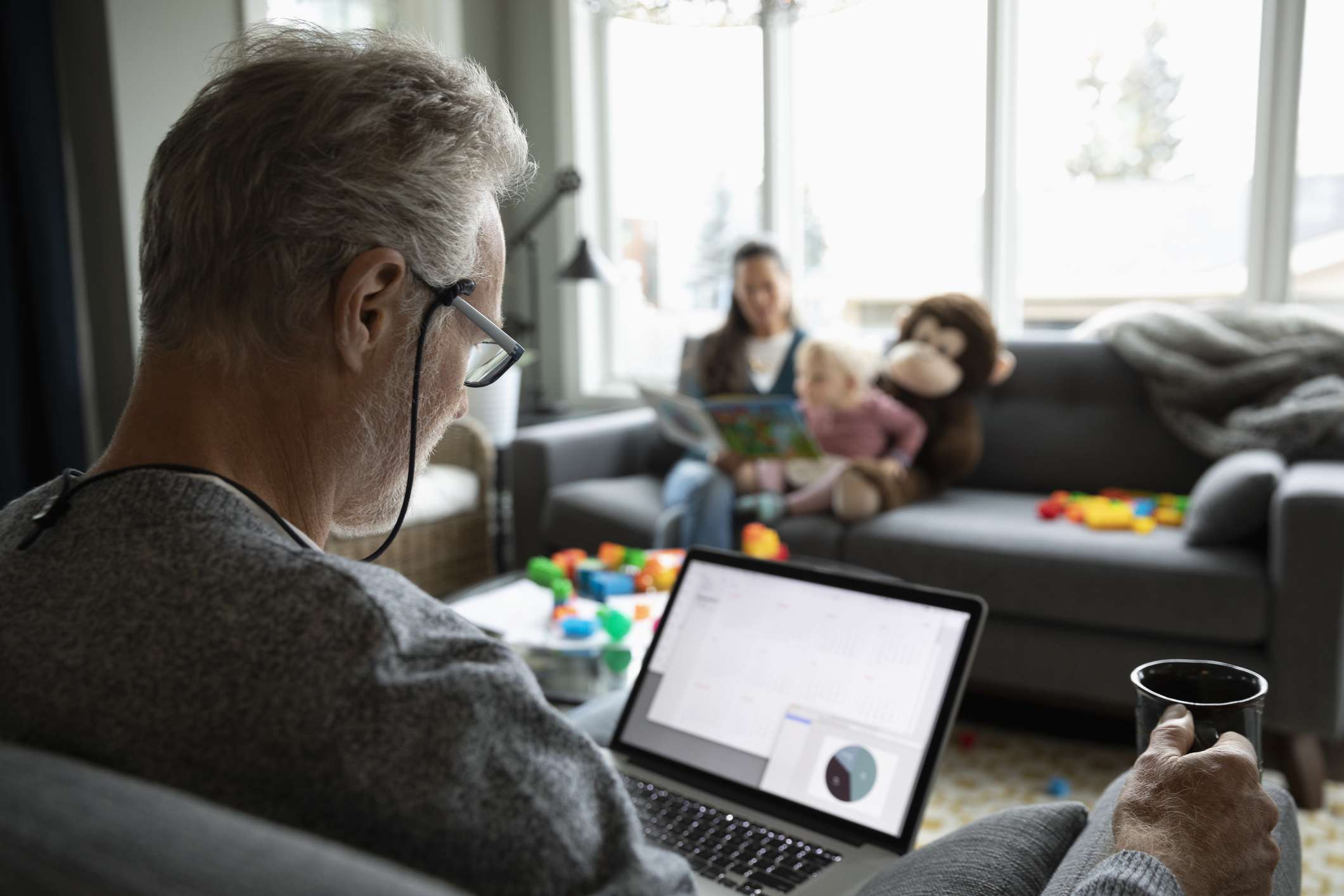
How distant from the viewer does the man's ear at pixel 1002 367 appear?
3041mm

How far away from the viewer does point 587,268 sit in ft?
12.3

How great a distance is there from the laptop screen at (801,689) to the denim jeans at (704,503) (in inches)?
65.9

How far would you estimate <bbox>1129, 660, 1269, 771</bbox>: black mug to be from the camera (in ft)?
2.43

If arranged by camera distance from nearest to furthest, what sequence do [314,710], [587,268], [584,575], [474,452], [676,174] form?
[314,710] < [584,575] < [474,452] < [587,268] < [676,174]

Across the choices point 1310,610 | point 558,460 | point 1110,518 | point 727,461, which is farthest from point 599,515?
point 1310,610

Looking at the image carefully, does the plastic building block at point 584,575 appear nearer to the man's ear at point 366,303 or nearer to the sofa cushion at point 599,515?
the sofa cushion at point 599,515

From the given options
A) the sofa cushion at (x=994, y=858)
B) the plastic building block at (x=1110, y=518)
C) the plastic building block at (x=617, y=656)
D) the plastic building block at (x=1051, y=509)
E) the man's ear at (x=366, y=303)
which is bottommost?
the plastic building block at (x=1051, y=509)

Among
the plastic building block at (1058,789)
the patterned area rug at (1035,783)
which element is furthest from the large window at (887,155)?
the plastic building block at (1058,789)

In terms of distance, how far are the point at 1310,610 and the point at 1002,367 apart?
3.67 ft

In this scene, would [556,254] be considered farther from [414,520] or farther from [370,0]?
[414,520]

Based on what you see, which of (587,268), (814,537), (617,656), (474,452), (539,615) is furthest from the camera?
(587,268)

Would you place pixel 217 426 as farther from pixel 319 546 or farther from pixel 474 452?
pixel 474 452

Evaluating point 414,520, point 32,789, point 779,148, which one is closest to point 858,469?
point 414,520

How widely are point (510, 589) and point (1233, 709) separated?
5.03ft
